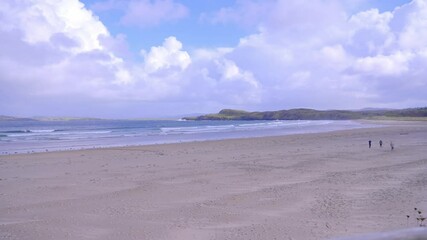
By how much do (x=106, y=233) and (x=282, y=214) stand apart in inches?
138

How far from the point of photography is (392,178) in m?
12.3

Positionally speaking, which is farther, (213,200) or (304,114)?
(304,114)

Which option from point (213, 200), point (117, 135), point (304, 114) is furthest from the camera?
point (304, 114)

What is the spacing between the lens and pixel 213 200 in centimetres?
980

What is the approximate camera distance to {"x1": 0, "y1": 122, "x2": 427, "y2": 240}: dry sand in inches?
294

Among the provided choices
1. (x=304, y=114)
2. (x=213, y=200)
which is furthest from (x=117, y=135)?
(x=304, y=114)

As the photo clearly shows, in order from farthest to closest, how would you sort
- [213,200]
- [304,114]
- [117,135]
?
[304,114] → [117,135] → [213,200]

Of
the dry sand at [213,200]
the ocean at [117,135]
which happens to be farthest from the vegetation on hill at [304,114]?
the dry sand at [213,200]

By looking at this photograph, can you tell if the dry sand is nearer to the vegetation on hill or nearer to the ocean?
the ocean

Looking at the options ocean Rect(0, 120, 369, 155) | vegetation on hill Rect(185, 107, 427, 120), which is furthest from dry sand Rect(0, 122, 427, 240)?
vegetation on hill Rect(185, 107, 427, 120)

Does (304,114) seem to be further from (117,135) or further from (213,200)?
(213,200)

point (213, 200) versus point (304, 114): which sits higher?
point (304, 114)

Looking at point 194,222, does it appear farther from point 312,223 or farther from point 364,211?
point 364,211

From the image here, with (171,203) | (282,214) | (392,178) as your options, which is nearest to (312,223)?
(282,214)
